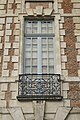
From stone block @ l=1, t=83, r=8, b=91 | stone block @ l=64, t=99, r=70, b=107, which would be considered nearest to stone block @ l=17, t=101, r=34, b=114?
stone block @ l=1, t=83, r=8, b=91

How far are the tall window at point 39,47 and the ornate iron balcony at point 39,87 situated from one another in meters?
0.30

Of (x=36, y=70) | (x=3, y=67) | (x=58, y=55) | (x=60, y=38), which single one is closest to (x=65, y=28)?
(x=60, y=38)

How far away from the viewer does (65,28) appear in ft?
28.3

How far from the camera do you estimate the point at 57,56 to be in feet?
26.7

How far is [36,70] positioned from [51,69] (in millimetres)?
404

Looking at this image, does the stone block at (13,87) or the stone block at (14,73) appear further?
the stone block at (14,73)

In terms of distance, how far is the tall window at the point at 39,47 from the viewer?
8195 mm

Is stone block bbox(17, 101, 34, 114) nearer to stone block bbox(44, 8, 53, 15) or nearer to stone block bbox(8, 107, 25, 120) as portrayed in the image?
stone block bbox(8, 107, 25, 120)

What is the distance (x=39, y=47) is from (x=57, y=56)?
645mm

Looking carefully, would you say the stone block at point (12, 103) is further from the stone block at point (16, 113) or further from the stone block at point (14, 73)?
the stone block at point (14, 73)

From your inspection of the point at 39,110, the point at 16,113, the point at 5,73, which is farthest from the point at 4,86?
the point at 39,110

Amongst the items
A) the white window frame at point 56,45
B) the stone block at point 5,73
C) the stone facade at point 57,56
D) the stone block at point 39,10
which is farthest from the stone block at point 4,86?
the stone block at point 39,10

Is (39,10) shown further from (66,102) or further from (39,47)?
(66,102)

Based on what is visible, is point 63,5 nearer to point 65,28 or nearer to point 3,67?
point 65,28
